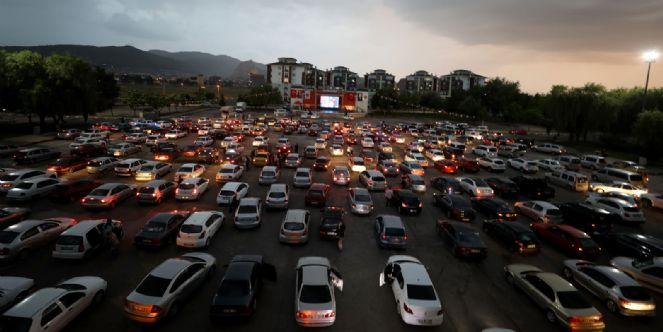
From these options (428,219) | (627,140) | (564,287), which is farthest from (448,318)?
(627,140)

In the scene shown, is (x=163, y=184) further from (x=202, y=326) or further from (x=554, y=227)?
(x=554, y=227)

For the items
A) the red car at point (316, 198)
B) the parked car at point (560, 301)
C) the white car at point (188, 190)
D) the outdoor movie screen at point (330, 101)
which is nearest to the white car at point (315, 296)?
the parked car at point (560, 301)

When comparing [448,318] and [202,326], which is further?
[448,318]

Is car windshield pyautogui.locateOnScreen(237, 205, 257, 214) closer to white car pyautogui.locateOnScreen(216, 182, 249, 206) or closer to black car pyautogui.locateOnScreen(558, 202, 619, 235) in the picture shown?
white car pyautogui.locateOnScreen(216, 182, 249, 206)

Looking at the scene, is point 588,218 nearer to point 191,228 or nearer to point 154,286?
point 191,228

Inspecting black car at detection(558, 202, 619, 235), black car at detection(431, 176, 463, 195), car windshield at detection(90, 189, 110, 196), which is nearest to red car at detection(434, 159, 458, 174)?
black car at detection(431, 176, 463, 195)

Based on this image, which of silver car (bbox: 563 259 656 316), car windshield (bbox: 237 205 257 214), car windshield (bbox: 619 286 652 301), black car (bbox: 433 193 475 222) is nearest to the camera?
silver car (bbox: 563 259 656 316)

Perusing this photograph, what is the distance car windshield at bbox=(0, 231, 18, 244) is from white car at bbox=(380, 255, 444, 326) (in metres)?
15.4

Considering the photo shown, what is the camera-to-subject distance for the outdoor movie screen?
125188 mm

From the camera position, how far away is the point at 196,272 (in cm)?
1305

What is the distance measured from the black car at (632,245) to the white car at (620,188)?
13.8 m

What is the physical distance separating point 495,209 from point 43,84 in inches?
2279

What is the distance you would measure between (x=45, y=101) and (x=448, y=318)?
5832 centimetres

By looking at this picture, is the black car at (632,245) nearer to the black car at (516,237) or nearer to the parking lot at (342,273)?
the parking lot at (342,273)
